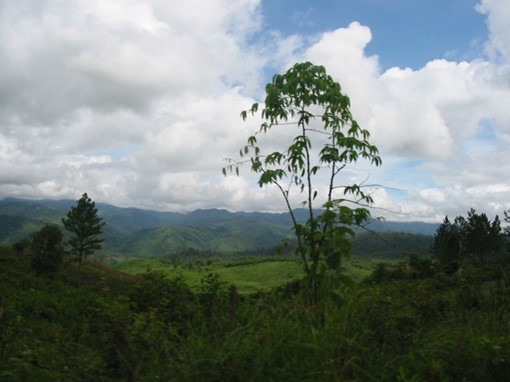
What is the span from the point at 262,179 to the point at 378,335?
2470 millimetres

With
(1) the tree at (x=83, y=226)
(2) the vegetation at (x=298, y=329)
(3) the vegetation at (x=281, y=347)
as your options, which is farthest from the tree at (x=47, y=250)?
(3) the vegetation at (x=281, y=347)

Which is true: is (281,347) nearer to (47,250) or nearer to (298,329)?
(298,329)

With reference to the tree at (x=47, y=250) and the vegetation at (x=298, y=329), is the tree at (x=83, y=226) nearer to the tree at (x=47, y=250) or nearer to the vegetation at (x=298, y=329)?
the tree at (x=47, y=250)

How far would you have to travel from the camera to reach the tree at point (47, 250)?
265 feet

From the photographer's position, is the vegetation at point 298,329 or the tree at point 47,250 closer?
the vegetation at point 298,329

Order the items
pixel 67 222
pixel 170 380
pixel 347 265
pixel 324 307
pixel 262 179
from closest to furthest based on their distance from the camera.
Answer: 1. pixel 170 380
2. pixel 324 307
3. pixel 347 265
4. pixel 262 179
5. pixel 67 222

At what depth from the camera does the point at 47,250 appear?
82.6m

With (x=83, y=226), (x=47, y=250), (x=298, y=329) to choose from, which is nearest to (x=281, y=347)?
(x=298, y=329)

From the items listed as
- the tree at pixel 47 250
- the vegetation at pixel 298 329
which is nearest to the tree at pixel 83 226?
the tree at pixel 47 250

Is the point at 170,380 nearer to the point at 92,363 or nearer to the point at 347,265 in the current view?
the point at 92,363

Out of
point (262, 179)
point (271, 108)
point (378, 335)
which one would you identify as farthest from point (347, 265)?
point (271, 108)

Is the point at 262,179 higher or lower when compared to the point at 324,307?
higher

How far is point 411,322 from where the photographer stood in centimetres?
451

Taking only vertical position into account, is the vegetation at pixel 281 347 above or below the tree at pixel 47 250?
above
